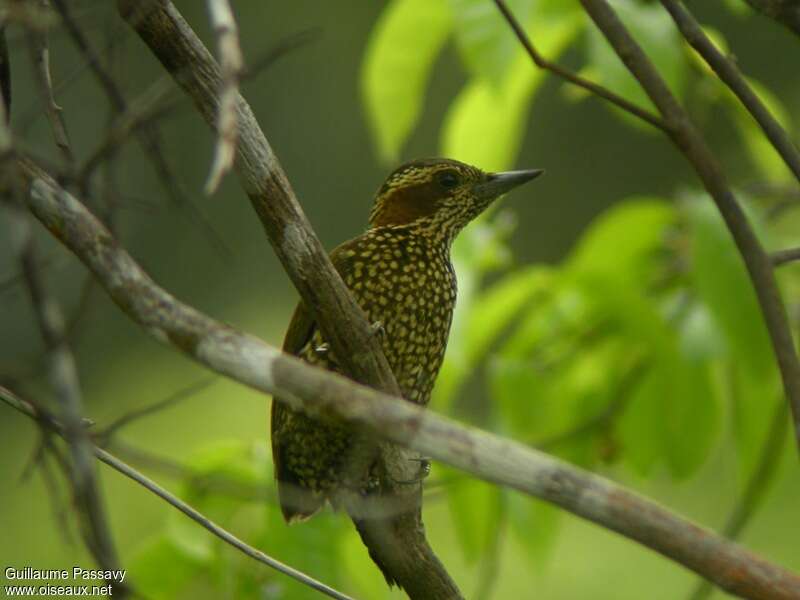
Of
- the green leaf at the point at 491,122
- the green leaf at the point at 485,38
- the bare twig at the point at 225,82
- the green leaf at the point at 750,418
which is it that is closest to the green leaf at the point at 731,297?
the green leaf at the point at 750,418

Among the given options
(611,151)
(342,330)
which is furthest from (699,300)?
(611,151)

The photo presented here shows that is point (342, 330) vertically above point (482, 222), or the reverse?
point (342, 330)

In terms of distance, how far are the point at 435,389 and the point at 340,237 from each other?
12.8 ft

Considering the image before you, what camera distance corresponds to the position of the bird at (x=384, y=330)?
2975 millimetres

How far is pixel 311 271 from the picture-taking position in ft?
6.75

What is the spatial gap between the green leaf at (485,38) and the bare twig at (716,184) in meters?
0.57

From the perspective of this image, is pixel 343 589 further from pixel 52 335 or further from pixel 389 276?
pixel 52 335

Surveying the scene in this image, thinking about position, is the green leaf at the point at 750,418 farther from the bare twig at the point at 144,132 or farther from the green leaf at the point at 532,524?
the bare twig at the point at 144,132

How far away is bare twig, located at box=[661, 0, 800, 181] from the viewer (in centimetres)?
209

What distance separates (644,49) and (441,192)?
74 centimetres

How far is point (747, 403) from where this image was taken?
10.1 feet

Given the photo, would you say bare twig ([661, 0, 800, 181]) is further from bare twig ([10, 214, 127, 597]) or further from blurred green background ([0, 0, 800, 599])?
bare twig ([10, 214, 127, 597])

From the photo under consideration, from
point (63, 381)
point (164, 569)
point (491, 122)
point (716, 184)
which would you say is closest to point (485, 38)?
point (491, 122)

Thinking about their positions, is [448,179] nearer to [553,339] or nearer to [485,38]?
[553,339]
